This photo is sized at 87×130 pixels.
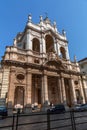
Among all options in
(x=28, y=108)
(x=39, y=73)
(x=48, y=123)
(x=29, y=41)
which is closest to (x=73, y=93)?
(x=39, y=73)

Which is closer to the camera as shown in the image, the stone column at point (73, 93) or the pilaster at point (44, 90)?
the pilaster at point (44, 90)

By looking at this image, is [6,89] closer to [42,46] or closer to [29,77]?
[29,77]

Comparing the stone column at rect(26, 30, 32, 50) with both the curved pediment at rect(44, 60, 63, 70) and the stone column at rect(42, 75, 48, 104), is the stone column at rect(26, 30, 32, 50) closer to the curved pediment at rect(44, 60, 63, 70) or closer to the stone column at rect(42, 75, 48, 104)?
the curved pediment at rect(44, 60, 63, 70)

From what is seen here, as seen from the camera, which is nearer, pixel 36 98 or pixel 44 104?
pixel 44 104

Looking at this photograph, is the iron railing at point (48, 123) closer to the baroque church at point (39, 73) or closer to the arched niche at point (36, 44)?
the baroque church at point (39, 73)

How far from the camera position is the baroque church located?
20859 millimetres

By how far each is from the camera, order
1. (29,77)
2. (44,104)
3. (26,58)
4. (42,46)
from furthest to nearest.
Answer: (42,46), (26,58), (29,77), (44,104)

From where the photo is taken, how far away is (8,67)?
20984 mm

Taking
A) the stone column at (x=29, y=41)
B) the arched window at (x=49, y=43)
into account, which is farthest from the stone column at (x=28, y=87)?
the arched window at (x=49, y=43)

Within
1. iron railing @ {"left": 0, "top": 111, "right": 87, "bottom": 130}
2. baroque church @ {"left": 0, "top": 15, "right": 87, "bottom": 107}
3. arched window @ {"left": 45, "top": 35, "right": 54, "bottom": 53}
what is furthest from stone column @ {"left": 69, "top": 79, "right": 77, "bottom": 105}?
iron railing @ {"left": 0, "top": 111, "right": 87, "bottom": 130}

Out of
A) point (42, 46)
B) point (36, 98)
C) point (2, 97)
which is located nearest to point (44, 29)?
point (42, 46)

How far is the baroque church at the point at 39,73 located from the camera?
821 inches

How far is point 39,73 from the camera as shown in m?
23.8

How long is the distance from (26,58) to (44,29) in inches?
460
